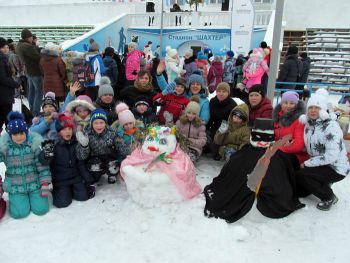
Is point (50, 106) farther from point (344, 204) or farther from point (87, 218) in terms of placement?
point (344, 204)

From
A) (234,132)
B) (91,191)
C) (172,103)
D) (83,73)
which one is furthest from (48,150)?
(83,73)

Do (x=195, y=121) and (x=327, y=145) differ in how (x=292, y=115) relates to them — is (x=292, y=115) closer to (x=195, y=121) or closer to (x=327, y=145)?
(x=327, y=145)

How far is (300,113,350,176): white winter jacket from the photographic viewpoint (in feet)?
10.4

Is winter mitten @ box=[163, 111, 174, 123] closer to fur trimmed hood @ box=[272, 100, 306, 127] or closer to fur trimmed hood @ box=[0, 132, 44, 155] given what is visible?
fur trimmed hood @ box=[272, 100, 306, 127]

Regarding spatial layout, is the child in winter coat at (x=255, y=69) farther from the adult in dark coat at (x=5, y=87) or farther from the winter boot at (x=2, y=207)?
the winter boot at (x=2, y=207)

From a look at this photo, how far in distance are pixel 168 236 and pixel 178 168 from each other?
2.30 ft

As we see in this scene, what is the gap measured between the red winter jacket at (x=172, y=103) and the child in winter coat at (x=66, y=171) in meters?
1.47

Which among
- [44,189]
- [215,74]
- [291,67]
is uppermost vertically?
[291,67]

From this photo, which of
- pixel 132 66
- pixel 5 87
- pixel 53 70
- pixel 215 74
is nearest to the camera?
pixel 5 87

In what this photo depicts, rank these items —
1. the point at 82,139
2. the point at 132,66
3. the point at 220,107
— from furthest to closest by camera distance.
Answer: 1. the point at 132,66
2. the point at 220,107
3. the point at 82,139

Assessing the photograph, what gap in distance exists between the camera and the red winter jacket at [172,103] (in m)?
4.54

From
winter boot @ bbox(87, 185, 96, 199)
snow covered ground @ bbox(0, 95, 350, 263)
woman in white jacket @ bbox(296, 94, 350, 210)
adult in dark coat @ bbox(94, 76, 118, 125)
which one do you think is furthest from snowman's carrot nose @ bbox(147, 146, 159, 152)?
woman in white jacket @ bbox(296, 94, 350, 210)

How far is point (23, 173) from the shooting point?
127 inches

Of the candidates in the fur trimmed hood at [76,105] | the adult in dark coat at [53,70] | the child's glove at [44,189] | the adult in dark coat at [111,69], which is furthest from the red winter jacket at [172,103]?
the adult in dark coat at [53,70]
